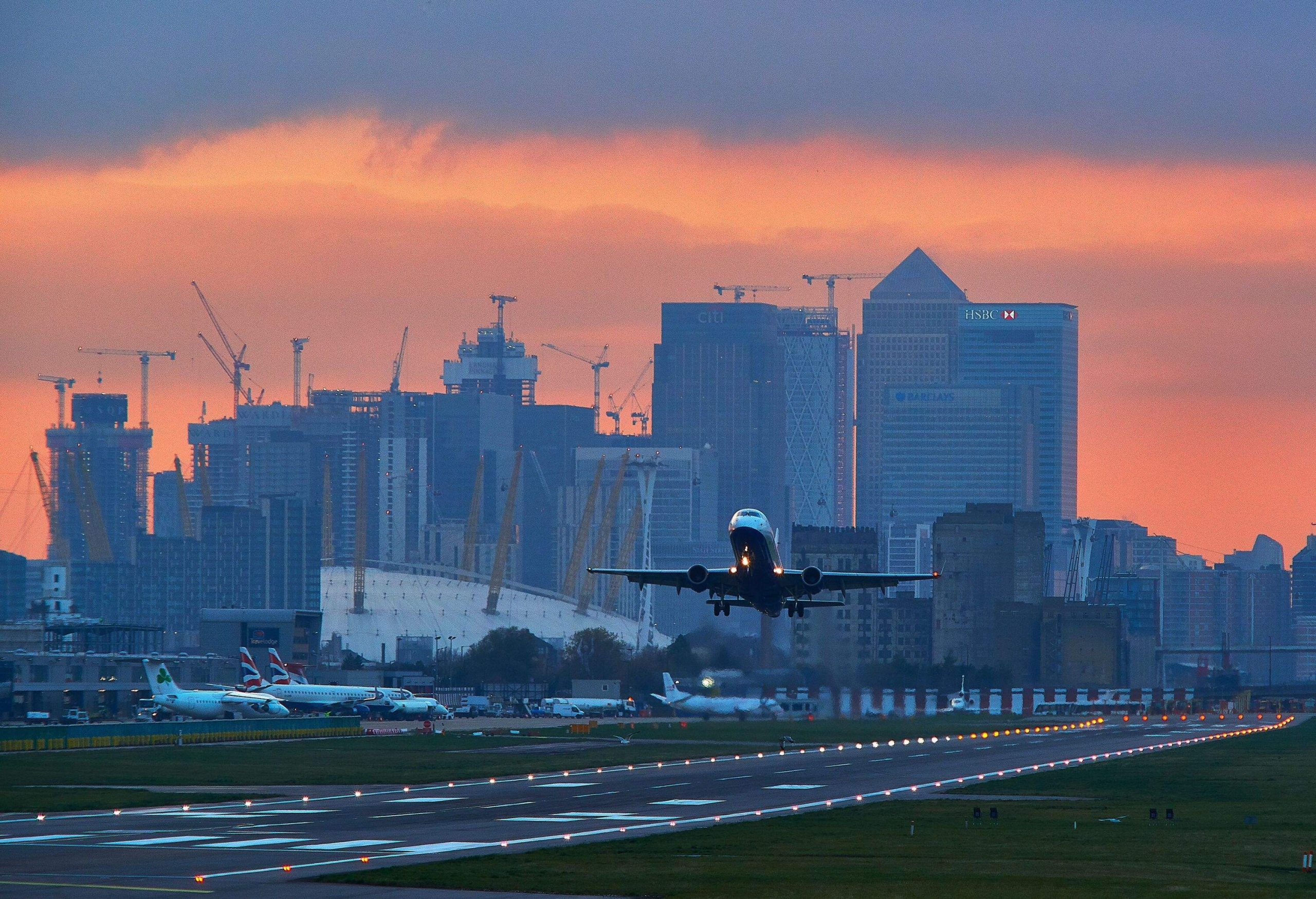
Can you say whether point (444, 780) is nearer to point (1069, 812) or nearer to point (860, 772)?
point (860, 772)

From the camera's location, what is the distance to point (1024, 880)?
68062mm

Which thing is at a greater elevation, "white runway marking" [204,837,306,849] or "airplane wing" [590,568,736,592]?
"airplane wing" [590,568,736,592]

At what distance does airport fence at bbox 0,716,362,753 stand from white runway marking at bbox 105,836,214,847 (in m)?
63.4

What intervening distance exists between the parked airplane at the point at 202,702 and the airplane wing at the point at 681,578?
8347 cm

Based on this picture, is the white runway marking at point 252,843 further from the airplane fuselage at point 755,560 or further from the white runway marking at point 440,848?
the airplane fuselage at point 755,560

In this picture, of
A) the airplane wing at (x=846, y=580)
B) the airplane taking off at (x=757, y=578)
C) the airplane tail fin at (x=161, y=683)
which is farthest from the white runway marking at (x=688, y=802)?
the airplane tail fin at (x=161, y=683)

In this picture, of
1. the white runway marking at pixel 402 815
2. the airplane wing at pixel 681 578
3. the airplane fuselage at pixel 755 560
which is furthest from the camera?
the airplane wing at pixel 681 578

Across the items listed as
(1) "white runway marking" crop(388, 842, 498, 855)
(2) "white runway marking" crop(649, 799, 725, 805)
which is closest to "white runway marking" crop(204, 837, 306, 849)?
(1) "white runway marking" crop(388, 842, 498, 855)

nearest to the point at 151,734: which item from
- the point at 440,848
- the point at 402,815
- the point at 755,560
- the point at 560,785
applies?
the point at 560,785

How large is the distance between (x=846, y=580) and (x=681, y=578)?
9.24 m

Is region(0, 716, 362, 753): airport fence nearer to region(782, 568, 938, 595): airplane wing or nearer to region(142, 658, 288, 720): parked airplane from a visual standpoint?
region(142, 658, 288, 720): parked airplane

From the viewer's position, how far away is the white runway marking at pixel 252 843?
7738 centimetres

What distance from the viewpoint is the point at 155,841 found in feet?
263

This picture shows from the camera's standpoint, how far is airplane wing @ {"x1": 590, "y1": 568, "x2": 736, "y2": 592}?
102062 millimetres
